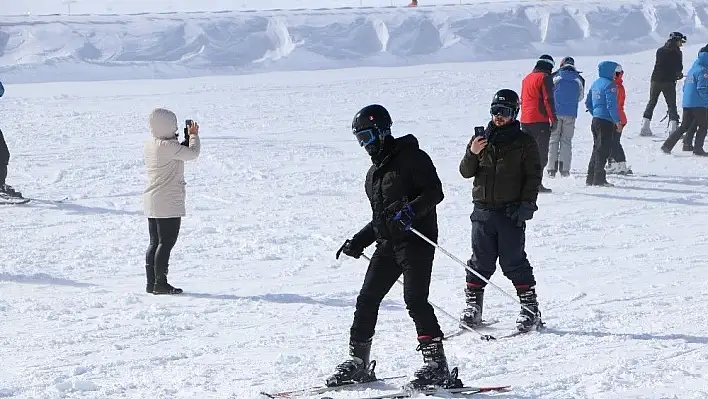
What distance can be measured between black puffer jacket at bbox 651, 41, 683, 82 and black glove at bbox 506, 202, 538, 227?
32.9ft

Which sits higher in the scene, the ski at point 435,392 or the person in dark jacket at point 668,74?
the person in dark jacket at point 668,74

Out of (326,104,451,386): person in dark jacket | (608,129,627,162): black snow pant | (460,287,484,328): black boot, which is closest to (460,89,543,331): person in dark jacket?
(460,287,484,328): black boot

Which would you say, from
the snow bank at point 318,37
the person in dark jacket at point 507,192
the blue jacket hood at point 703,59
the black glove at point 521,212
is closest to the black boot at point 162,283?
the person in dark jacket at point 507,192

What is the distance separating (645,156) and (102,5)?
36.7m

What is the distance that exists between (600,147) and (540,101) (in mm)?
1190

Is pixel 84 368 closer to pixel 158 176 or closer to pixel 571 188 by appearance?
pixel 158 176

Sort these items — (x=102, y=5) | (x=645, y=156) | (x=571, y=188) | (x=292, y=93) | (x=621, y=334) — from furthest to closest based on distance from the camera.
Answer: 1. (x=102, y=5)
2. (x=292, y=93)
3. (x=645, y=156)
4. (x=571, y=188)
5. (x=621, y=334)

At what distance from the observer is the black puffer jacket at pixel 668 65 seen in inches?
613

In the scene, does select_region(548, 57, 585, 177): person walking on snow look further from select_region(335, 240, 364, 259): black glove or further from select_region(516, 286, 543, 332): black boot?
select_region(335, 240, 364, 259): black glove

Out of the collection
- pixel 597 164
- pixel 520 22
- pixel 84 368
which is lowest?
pixel 84 368

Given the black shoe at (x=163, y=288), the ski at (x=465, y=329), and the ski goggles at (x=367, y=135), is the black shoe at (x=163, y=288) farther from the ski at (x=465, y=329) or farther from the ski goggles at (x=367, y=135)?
the ski goggles at (x=367, y=135)

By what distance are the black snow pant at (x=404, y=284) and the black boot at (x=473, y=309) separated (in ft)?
4.28

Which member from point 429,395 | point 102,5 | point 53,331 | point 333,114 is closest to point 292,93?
point 333,114

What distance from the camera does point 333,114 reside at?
62.0ft
